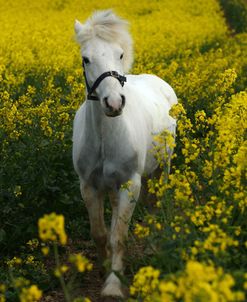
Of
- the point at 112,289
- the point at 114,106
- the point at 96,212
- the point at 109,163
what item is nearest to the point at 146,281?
the point at 114,106

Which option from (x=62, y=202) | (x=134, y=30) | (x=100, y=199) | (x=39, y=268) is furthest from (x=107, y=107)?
(x=134, y=30)

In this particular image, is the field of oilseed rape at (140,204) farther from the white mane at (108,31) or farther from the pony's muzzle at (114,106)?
the white mane at (108,31)

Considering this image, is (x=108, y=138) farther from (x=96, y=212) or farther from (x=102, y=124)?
(x=96, y=212)

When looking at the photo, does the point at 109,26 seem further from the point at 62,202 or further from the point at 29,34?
the point at 29,34

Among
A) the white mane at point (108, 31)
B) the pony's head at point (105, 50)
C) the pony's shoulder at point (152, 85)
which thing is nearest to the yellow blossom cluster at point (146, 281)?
the pony's head at point (105, 50)

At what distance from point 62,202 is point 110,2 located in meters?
27.3

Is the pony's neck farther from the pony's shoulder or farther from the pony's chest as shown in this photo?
the pony's shoulder

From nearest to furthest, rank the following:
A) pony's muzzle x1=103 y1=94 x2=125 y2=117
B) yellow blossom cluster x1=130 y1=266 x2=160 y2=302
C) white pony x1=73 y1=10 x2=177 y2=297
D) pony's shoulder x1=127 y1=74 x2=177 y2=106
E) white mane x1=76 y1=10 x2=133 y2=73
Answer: yellow blossom cluster x1=130 y1=266 x2=160 y2=302 < pony's muzzle x1=103 y1=94 x2=125 y2=117 < white pony x1=73 y1=10 x2=177 y2=297 < white mane x1=76 y1=10 x2=133 y2=73 < pony's shoulder x1=127 y1=74 x2=177 y2=106

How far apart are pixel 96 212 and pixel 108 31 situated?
57.5 inches

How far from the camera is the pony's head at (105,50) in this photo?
15.4ft

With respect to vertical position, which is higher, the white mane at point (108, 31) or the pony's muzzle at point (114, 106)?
the white mane at point (108, 31)

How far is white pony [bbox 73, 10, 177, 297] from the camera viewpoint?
4.89 m

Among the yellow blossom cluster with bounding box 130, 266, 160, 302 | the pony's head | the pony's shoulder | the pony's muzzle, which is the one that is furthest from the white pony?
the yellow blossom cluster with bounding box 130, 266, 160, 302

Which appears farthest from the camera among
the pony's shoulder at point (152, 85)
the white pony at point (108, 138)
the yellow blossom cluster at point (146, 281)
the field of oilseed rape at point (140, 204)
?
the pony's shoulder at point (152, 85)
